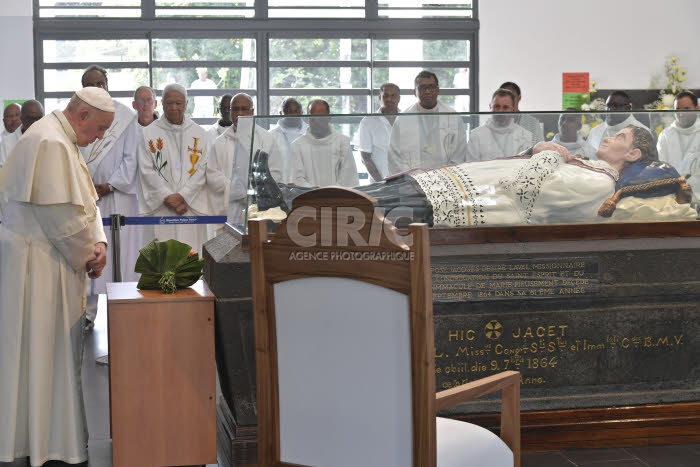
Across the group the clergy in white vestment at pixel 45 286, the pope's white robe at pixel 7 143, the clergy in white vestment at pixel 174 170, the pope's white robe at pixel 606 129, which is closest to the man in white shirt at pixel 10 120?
the pope's white robe at pixel 7 143

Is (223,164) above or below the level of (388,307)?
above

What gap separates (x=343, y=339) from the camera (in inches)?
89.4

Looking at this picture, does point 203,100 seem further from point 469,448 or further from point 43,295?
point 469,448

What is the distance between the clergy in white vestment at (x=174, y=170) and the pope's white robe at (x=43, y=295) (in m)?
3.35

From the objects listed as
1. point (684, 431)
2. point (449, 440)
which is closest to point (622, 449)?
point (684, 431)

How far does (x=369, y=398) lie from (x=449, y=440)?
16.3 inches

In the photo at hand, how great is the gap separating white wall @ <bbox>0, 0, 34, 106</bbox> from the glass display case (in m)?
8.86

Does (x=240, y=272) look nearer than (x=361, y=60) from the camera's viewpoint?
Yes

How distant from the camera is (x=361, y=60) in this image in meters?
12.8

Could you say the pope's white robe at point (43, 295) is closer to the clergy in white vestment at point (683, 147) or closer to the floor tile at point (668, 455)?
the floor tile at point (668, 455)

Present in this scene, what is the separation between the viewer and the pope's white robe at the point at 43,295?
371 cm

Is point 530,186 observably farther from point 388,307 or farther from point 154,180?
point 154,180

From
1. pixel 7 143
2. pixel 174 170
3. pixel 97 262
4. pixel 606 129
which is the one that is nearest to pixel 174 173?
pixel 174 170

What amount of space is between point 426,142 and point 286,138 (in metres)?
0.60
